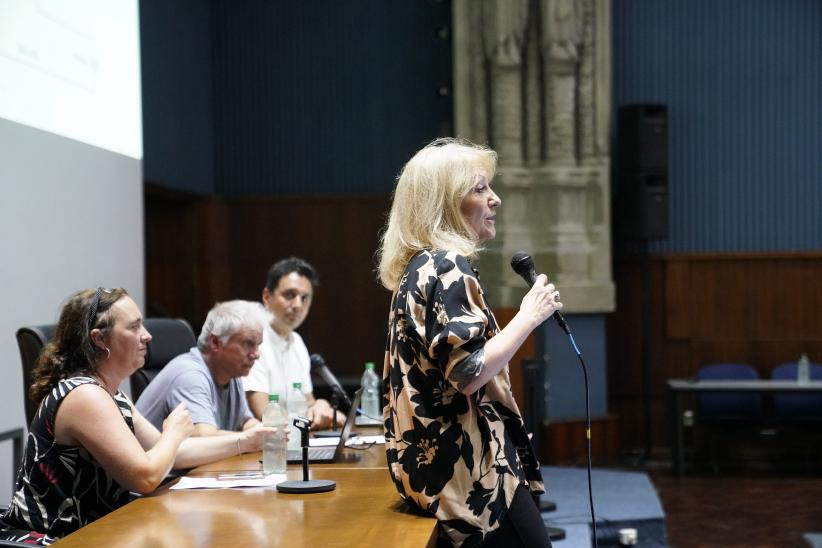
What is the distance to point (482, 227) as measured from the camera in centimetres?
218

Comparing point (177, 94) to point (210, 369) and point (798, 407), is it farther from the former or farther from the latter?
point (798, 407)

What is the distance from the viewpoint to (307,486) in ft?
8.07

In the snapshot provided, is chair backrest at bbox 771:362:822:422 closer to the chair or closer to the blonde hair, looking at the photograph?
the chair

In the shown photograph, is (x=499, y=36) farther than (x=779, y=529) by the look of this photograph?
Yes

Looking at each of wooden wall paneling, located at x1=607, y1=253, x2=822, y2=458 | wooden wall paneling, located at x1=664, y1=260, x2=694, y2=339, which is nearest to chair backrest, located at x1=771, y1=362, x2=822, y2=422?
wooden wall paneling, located at x1=607, y1=253, x2=822, y2=458

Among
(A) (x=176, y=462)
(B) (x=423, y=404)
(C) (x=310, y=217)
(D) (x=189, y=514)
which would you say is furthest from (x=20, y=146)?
(C) (x=310, y=217)

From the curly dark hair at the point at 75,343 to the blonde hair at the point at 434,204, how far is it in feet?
2.62

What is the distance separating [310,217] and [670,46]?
3.23m

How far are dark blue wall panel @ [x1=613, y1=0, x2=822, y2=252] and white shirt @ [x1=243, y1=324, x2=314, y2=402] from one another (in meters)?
4.72

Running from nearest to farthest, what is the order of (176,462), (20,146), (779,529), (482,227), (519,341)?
(519,341) < (482,227) < (176,462) < (20,146) < (779,529)

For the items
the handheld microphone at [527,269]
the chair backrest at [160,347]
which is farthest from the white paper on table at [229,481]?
the chair backrest at [160,347]

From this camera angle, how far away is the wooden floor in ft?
16.9

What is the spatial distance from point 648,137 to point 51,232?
15.0 feet

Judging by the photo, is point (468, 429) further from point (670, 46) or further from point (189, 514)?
point (670, 46)
